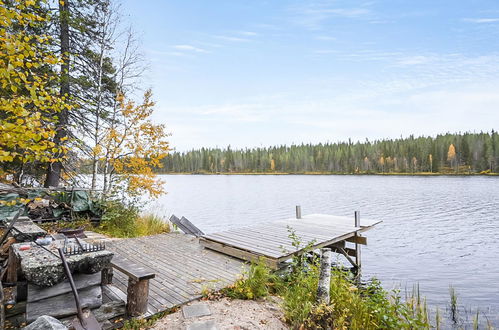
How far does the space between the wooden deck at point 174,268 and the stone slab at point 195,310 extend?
0.20m

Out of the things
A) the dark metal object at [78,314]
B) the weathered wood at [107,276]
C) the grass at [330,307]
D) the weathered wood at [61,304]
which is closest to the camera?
the dark metal object at [78,314]

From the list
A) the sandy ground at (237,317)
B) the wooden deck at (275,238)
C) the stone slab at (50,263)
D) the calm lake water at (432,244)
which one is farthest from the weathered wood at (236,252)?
the calm lake water at (432,244)

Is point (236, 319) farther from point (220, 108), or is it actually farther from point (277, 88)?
point (220, 108)

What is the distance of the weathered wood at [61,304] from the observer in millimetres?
3160

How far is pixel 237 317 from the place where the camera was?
404cm

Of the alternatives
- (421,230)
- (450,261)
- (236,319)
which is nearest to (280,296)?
(236,319)

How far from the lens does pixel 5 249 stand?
17.1ft

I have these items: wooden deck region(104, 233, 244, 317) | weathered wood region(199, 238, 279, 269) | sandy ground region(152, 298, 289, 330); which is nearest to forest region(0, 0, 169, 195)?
wooden deck region(104, 233, 244, 317)

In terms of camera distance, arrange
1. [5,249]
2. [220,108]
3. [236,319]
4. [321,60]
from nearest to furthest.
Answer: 1. [236,319]
2. [5,249]
3. [321,60]
4. [220,108]

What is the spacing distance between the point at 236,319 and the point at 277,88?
241 feet

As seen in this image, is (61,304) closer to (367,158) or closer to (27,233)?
(27,233)

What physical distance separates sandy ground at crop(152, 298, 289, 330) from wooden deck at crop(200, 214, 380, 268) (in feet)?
4.33

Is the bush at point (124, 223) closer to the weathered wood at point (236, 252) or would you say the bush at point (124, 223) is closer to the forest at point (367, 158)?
the weathered wood at point (236, 252)

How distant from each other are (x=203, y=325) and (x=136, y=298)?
1049mm
